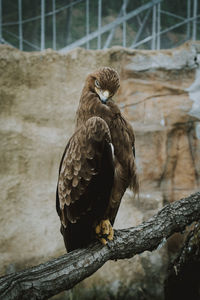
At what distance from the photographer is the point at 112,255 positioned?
177 centimetres

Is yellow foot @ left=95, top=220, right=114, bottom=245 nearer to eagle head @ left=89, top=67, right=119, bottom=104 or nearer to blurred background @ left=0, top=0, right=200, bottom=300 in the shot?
eagle head @ left=89, top=67, right=119, bottom=104

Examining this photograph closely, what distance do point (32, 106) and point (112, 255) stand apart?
160cm

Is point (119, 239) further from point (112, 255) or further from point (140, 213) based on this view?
point (140, 213)

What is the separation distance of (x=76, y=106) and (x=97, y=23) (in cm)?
88

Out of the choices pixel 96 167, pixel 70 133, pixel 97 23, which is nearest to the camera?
pixel 96 167

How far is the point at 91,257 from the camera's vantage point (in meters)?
1.67

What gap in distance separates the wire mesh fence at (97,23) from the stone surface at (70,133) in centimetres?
26

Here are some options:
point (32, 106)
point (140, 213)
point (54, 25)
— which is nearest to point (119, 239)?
point (140, 213)

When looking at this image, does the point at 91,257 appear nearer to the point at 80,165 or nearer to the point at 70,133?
the point at 80,165

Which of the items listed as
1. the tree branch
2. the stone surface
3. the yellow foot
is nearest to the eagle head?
the yellow foot

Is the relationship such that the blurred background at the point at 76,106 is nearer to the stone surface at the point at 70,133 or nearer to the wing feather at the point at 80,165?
A: the stone surface at the point at 70,133

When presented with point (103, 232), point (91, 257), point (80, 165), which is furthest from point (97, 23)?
point (91, 257)

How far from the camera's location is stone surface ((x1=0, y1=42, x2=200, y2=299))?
108 inches

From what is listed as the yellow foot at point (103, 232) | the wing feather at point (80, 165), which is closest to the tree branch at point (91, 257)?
the yellow foot at point (103, 232)
